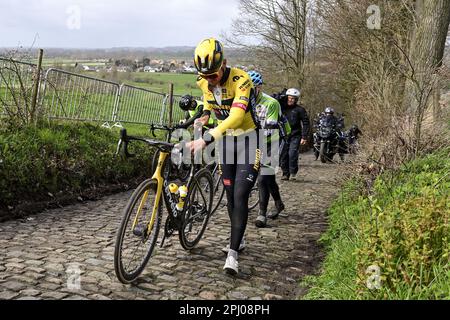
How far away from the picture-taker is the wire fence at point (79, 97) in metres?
8.77

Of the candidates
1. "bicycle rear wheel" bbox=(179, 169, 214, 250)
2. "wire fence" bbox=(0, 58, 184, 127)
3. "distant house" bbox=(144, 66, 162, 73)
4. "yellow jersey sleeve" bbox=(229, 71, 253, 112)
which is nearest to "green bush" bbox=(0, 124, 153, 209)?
"wire fence" bbox=(0, 58, 184, 127)

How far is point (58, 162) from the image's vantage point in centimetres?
784

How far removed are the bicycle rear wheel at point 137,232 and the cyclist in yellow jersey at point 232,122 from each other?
0.81m

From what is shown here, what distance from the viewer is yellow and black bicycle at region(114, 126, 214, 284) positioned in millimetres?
4184

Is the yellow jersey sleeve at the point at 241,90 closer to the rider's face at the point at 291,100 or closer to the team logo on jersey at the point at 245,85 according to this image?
the team logo on jersey at the point at 245,85

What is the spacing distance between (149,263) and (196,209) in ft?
2.95

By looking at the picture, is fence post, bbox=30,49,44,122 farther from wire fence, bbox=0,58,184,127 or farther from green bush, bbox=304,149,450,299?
green bush, bbox=304,149,450,299

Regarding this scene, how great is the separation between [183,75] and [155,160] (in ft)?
67.5

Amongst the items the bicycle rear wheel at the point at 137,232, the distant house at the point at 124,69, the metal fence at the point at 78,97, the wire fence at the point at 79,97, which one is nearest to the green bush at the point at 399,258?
the bicycle rear wheel at the point at 137,232

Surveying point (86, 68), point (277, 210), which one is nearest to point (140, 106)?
point (86, 68)

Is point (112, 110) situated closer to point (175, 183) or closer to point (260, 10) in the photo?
point (175, 183)

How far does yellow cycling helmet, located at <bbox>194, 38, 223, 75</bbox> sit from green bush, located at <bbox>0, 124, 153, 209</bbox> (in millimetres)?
3771
